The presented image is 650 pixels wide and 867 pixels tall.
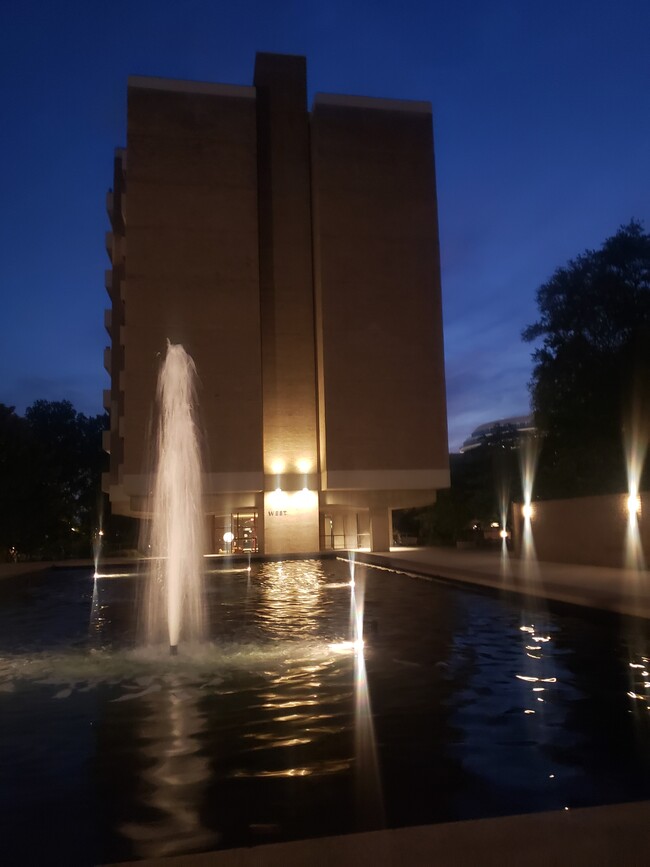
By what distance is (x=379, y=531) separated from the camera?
39.4 metres

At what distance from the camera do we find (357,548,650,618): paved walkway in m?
12.5

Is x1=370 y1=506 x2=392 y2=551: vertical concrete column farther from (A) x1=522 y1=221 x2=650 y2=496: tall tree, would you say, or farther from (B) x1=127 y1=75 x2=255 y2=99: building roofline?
(B) x1=127 y1=75 x2=255 y2=99: building roofline

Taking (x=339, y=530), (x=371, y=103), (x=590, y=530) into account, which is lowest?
(x=590, y=530)

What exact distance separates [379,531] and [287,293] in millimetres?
12730

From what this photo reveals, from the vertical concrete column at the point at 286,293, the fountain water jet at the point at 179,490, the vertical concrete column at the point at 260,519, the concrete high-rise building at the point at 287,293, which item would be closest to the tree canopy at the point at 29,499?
the concrete high-rise building at the point at 287,293

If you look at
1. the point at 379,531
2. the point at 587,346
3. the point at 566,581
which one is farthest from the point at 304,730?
the point at 379,531

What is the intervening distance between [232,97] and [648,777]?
39.2 metres

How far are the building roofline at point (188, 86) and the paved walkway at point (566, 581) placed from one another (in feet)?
84.7

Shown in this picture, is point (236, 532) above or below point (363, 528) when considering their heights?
below

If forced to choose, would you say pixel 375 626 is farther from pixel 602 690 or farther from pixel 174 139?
pixel 174 139

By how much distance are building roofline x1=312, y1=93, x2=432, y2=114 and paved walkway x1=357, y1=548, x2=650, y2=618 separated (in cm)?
2530

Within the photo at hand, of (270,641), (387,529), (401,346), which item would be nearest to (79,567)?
(387,529)

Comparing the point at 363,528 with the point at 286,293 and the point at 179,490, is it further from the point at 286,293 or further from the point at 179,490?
the point at 179,490

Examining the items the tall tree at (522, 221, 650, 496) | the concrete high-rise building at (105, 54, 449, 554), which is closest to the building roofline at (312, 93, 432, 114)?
the concrete high-rise building at (105, 54, 449, 554)
